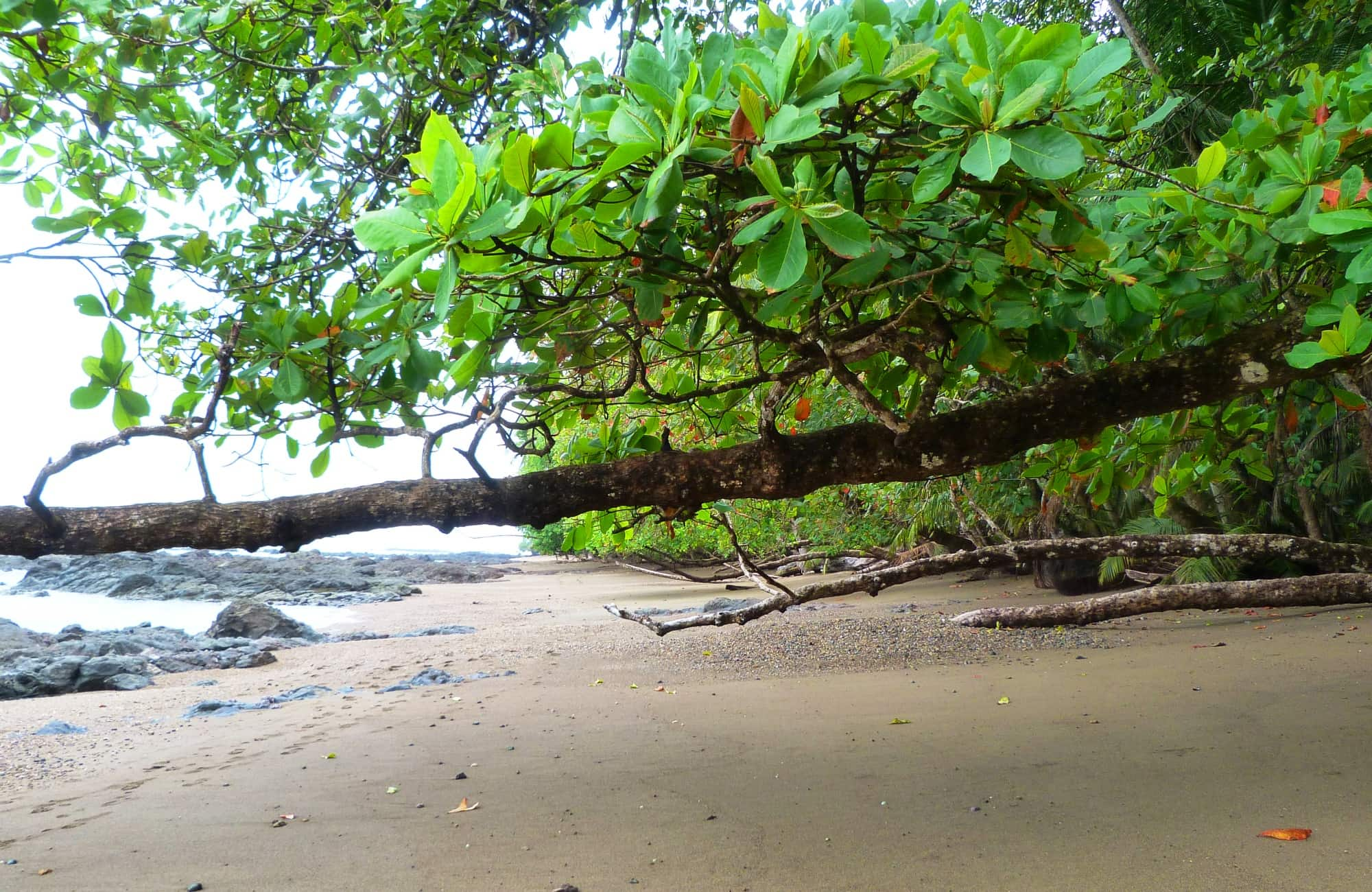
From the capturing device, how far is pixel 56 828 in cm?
322

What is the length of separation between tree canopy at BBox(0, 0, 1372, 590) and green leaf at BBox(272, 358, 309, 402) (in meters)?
0.07

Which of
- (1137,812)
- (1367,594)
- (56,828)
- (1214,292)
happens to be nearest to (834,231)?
(1214,292)

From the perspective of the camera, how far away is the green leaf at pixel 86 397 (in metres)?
2.42

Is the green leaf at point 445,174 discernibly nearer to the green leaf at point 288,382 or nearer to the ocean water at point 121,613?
the green leaf at point 288,382

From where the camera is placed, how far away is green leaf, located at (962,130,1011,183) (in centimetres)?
161

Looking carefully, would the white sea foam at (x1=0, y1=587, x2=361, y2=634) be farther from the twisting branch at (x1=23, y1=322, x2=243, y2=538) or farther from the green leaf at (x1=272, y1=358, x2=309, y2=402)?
the green leaf at (x1=272, y1=358, x2=309, y2=402)

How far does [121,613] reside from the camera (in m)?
17.2

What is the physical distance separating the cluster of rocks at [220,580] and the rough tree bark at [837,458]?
646 inches

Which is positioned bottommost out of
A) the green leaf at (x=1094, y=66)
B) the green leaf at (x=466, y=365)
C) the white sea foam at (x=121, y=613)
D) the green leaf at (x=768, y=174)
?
the white sea foam at (x=121, y=613)

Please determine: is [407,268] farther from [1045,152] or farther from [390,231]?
[1045,152]

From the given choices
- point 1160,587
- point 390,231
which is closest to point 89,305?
point 390,231

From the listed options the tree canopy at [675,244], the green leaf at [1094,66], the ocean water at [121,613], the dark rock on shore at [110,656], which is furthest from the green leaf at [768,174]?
the ocean water at [121,613]

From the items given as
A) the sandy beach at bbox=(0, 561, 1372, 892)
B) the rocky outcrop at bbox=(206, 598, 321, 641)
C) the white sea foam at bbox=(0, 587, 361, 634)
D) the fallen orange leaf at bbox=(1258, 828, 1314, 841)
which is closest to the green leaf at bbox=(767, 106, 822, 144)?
the sandy beach at bbox=(0, 561, 1372, 892)

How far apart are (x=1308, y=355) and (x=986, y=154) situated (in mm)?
1540
